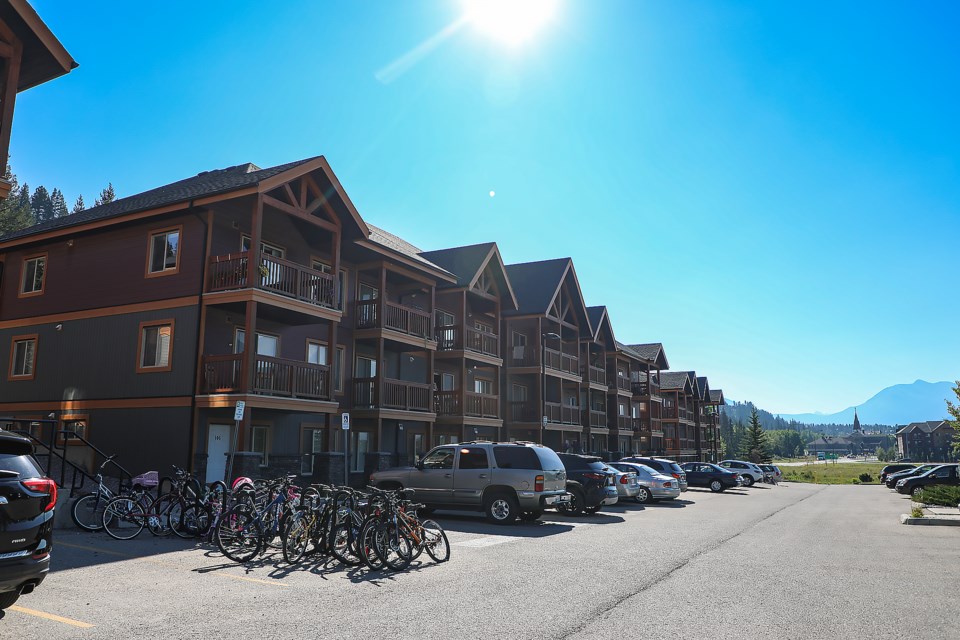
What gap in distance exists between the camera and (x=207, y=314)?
68.1ft

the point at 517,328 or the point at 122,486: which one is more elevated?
the point at 517,328

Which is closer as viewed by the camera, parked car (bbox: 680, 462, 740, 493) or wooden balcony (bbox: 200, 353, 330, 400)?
wooden balcony (bbox: 200, 353, 330, 400)

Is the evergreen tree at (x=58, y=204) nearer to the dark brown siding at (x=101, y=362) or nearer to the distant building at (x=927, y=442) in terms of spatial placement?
the dark brown siding at (x=101, y=362)

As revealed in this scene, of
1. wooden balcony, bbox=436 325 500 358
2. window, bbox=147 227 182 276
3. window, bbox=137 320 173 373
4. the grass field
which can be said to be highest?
window, bbox=147 227 182 276

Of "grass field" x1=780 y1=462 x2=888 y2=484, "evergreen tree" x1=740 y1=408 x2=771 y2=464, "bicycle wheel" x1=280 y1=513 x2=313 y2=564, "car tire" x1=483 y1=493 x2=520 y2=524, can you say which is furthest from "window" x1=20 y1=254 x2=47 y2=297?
"evergreen tree" x1=740 y1=408 x2=771 y2=464

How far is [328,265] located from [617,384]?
3037cm

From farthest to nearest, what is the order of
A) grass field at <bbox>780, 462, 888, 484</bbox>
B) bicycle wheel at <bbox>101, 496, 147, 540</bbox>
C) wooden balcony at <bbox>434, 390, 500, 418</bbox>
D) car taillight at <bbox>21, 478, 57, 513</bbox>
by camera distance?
grass field at <bbox>780, 462, 888, 484</bbox>, wooden balcony at <bbox>434, 390, 500, 418</bbox>, bicycle wheel at <bbox>101, 496, 147, 540</bbox>, car taillight at <bbox>21, 478, 57, 513</bbox>

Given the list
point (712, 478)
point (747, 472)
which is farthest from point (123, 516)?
point (747, 472)

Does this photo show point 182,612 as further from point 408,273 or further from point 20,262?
point 20,262

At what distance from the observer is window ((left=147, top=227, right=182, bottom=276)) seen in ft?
71.3

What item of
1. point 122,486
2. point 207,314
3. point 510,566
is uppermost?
point 207,314

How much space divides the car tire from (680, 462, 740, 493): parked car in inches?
990

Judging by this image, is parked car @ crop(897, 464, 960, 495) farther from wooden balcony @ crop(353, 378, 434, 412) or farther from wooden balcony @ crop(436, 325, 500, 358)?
wooden balcony @ crop(353, 378, 434, 412)

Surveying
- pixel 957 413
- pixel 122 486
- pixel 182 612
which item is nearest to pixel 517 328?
pixel 957 413
